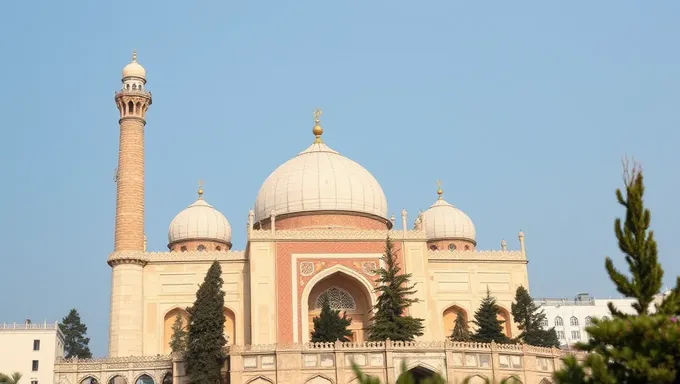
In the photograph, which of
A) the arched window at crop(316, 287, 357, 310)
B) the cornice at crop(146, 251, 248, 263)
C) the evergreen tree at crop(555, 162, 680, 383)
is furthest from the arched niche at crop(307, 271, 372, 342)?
the evergreen tree at crop(555, 162, 680, 383)

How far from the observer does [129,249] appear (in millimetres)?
33312

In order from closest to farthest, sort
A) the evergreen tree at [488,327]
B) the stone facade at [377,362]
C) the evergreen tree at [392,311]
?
1. the stone facade at [377,362]
2. the evergreen tree at [392,311]
3. the evergreen tree at [488,327]

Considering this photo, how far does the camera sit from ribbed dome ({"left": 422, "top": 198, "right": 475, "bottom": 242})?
136 feet

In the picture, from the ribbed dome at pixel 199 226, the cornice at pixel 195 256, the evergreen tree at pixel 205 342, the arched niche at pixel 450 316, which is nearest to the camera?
the evergreen tree at pixel 205 342

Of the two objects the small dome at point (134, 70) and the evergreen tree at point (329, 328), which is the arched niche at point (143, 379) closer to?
the evergreen tree at point (329, 328)

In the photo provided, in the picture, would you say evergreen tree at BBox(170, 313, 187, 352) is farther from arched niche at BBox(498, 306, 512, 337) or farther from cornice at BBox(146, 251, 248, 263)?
arched niche at BBox(498, 306, 512, 337)

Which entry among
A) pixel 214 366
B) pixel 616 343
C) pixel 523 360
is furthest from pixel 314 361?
pixel 616 343

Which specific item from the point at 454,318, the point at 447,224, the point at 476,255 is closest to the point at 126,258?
the point at 454,318

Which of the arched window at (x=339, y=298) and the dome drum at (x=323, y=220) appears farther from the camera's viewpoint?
the dome drum at (x=323, y=220)

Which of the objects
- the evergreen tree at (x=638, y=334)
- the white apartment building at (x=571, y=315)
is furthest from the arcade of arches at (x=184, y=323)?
the white apartment building at (x=571, y=315)

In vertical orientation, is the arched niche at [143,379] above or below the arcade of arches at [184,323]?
below

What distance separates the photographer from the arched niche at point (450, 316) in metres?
34.9

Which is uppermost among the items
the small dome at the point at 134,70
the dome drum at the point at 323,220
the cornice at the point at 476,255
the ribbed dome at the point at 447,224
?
the small dome at the point at 134,70

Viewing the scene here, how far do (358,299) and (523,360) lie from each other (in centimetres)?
789
